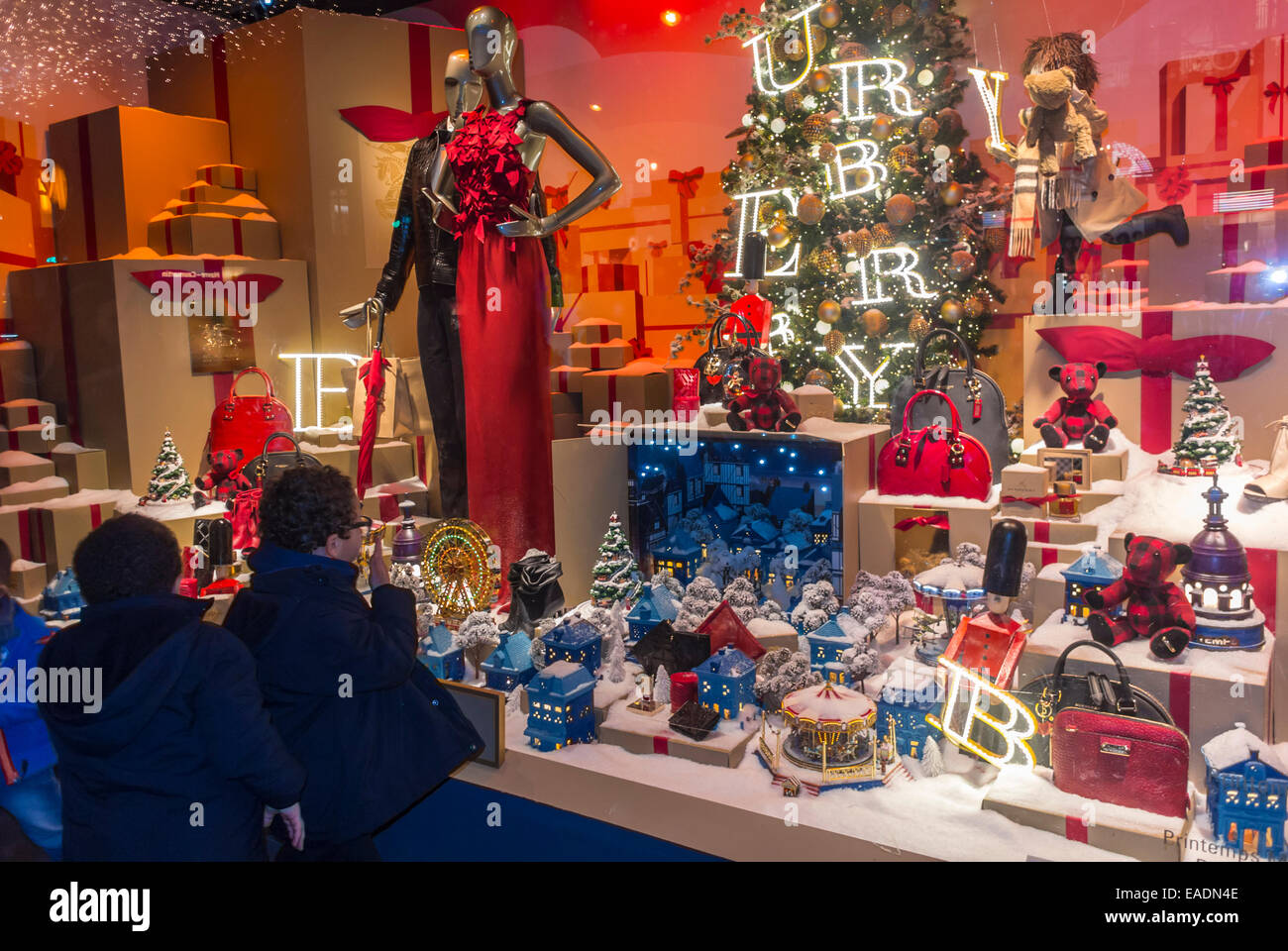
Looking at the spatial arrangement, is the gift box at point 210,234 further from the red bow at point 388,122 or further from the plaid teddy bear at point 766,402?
the plaid teddy bear at point 766,402

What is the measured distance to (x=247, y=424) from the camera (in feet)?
12.9

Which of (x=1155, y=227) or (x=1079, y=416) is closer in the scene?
(x=1079, y=416)

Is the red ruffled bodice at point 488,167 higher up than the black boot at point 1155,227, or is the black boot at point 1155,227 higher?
the red ruffled bodice at point 488,167

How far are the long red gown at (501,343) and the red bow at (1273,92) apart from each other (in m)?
2.72

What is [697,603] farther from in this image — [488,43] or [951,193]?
[951,193]

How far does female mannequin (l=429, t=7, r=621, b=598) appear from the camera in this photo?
330 cm

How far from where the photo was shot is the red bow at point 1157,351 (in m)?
3.13

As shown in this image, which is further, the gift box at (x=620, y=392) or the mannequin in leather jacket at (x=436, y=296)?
the gift box at (x=620, y=392)

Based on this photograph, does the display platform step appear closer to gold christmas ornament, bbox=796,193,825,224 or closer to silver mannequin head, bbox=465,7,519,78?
silver mannequin head, bbox=465,7,519,78

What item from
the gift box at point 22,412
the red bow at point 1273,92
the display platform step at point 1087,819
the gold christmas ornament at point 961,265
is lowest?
the display platform step at point 1087,819

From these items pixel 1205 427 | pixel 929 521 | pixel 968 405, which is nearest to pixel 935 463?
pixel 929 521

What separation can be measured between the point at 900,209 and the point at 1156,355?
177 cm

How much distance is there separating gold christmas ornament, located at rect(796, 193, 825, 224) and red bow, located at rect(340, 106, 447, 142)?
70.3 inches

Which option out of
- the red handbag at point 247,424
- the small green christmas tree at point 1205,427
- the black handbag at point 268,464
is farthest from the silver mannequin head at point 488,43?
the small green christmas tree at point 1205,427
